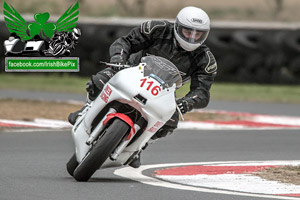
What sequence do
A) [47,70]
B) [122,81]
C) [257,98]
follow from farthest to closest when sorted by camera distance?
1. [47,70]
2. [257,98]
3. [122,81]

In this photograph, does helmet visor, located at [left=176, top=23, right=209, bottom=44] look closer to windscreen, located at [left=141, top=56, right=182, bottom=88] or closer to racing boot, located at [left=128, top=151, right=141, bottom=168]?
windscreen, located at [left=141, top=56, right=182, bottom=88]

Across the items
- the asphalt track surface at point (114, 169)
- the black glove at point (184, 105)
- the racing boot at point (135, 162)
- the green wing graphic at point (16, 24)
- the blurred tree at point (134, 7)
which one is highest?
the blurred tree at point (134, 7)

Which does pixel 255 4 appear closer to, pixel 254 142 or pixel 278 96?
pixel 278 96

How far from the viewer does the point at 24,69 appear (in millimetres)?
25234

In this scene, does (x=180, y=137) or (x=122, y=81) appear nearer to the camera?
(x=122, y=81)

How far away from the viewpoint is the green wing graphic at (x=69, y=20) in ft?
70.6

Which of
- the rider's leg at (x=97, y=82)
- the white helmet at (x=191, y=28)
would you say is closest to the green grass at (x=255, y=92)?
the white helmet at (x=191, y=28)

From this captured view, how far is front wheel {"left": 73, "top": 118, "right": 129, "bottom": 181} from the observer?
299 inches

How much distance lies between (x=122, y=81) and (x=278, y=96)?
565 inches

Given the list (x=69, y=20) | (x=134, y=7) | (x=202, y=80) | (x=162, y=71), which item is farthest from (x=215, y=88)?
(x=162, y=71)

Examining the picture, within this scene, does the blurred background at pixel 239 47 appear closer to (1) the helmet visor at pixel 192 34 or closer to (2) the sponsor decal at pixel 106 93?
(1) the helmet visor at pixel 192 34

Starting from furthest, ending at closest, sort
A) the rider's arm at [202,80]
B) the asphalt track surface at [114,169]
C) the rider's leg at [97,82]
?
the rider's arm at [202,80] < the rider's leg at [97,82] < the asphalt track surface at [114,169]

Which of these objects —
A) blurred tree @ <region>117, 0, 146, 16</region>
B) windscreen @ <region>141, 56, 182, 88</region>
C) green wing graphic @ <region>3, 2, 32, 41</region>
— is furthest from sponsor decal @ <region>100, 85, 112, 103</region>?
blurred tree @ <region>117, 0, 146, 16</region>

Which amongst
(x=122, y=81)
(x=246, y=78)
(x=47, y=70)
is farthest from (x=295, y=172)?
(x=47, y=70)
